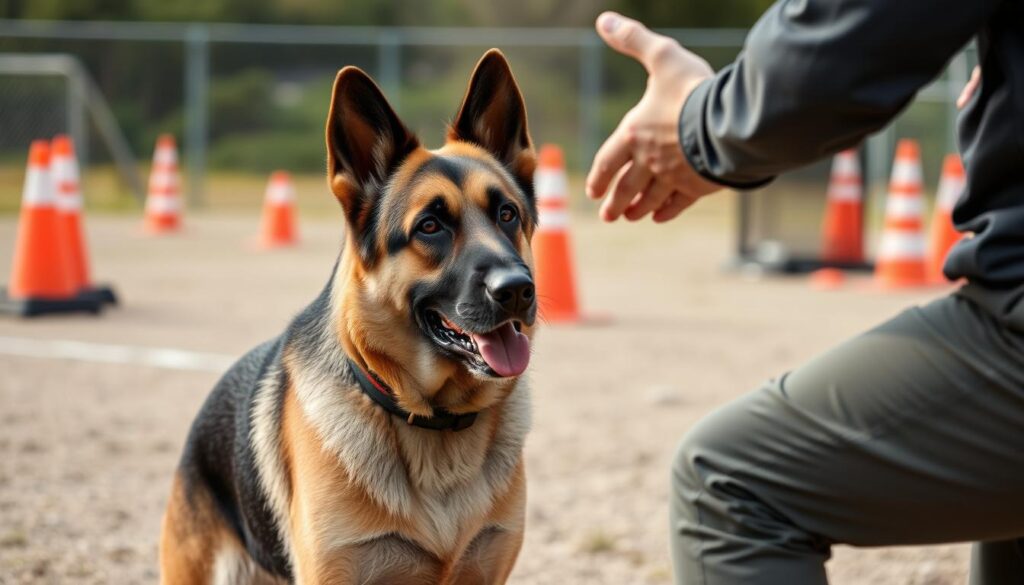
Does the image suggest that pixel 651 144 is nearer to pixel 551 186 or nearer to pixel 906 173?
pixel 551 186

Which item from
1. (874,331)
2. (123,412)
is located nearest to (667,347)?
(123,412)

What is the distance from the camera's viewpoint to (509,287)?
112 inches

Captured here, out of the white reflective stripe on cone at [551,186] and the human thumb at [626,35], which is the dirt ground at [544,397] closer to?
the white reflective stripe on cone at [551,186]

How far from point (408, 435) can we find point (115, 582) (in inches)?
59.5

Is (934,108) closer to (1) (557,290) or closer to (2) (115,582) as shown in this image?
(1) (557,290)

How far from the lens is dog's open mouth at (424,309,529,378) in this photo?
9.59 feet

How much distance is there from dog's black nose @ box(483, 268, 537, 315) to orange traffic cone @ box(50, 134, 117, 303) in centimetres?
693

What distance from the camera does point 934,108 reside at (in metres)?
18.2

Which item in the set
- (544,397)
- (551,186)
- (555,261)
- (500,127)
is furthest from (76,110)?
(500,127)

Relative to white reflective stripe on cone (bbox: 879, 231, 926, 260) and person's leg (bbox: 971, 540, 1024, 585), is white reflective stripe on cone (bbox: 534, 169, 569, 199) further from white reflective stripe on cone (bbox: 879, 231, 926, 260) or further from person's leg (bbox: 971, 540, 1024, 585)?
person's leg (bbox: 971, 540, 1024, 585)

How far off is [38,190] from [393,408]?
21.7 ft

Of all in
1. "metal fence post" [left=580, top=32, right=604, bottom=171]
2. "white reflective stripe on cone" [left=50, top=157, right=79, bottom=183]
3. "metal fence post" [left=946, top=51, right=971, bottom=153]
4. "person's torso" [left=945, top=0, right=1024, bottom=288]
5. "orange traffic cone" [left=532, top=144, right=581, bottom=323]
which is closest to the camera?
"person's torso" [left=945, top=0, right=1024, bottom=288]

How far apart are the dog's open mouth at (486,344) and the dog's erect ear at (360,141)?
0.37 metres

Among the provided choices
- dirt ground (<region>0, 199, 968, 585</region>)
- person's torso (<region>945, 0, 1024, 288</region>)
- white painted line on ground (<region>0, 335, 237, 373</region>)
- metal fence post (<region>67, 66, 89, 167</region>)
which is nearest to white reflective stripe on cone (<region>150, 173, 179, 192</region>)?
dirt ground (<region>0, 199, 968, 585</region>)
